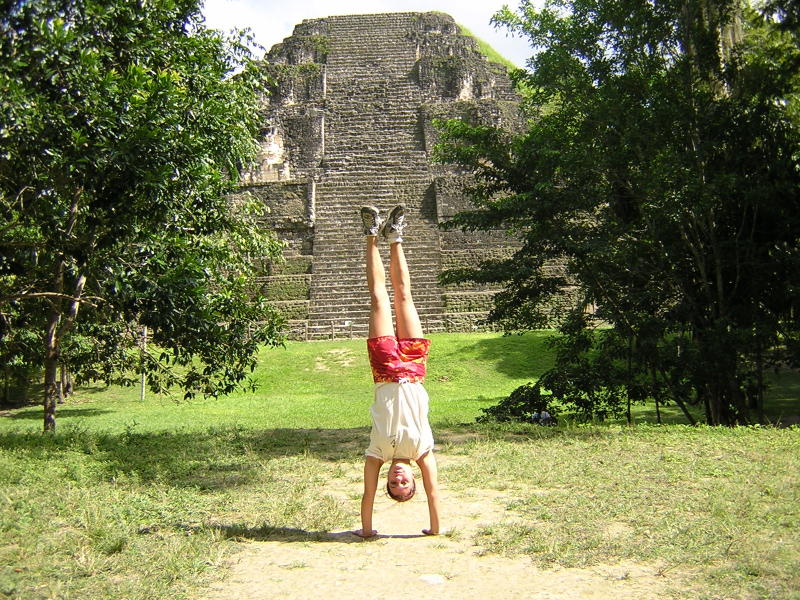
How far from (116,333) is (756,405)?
7.20m

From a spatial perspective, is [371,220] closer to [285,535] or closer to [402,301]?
[402,301]

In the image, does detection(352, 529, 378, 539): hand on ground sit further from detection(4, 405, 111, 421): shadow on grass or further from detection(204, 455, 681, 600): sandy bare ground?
detection(4, 405, 111, 421): shadow on grass

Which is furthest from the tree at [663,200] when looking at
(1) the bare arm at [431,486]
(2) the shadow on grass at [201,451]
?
(1) the bare arm at [431,486]

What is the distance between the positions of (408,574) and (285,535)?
3.21ft

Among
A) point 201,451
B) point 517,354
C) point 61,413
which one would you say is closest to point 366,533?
point 201,451

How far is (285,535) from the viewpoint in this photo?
4.50 m

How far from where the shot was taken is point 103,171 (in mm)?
5547

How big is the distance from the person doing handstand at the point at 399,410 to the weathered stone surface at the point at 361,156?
42.8ft

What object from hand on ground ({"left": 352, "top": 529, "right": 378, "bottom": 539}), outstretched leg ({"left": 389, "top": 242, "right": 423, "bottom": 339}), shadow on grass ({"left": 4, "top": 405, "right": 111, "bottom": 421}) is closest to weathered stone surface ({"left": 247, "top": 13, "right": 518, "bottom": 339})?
shadow on grass ({"left": 4, "top": 405, "right": 111, "bottom": 421})

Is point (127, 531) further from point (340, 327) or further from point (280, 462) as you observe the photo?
point (340, 327)

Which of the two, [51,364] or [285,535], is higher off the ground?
[51,364]

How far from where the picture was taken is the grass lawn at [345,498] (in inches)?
148

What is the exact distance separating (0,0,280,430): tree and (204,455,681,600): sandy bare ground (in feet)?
8.91

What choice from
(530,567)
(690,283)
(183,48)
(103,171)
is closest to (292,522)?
(530,567)
